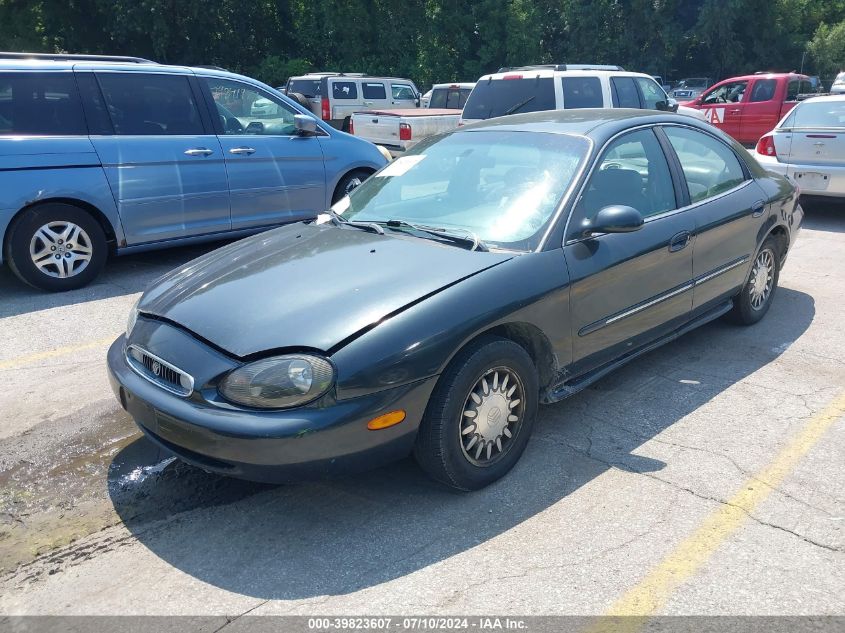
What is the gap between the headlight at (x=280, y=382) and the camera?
2863mm

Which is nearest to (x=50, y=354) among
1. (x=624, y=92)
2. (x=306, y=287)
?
(x=306, y=287)

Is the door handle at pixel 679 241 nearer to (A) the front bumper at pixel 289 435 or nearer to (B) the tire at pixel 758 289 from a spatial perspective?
(B) the tire at pixel 758 289

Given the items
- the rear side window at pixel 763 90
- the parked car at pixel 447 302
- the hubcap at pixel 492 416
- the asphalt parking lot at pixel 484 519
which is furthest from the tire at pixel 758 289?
the rear side window at pixel 763 90

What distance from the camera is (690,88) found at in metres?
33.9

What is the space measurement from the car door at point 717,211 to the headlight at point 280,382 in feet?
8.85

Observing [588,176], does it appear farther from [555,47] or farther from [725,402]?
[555,47]

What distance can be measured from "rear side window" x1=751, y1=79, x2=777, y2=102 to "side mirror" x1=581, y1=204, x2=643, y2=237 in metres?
15.7

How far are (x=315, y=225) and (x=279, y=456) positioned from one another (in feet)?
6.03

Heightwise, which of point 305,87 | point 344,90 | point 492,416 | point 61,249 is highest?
point 305,87

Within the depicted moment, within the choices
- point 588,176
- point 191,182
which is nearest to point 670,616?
point 588,176

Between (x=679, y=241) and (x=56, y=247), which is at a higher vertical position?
(x=679, y=241)

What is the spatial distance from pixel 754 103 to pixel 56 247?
1583 cm

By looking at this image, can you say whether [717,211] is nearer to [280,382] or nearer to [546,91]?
[280,382]

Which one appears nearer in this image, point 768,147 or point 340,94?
point 768,147
